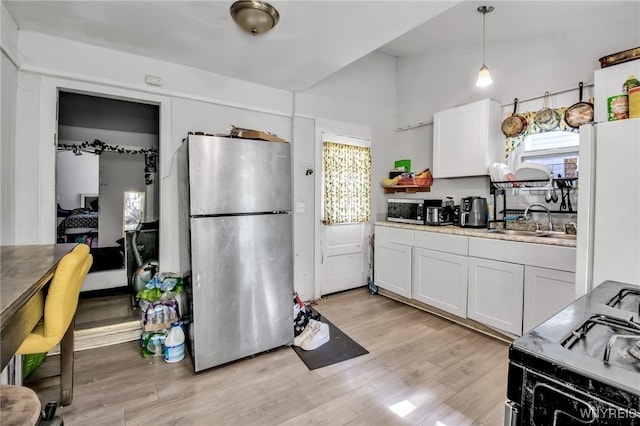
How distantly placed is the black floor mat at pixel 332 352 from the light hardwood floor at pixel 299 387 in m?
0.06

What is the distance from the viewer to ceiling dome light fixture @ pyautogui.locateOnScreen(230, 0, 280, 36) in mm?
1734

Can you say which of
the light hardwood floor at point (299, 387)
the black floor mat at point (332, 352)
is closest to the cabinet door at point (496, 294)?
the light hardwood floor at point (299, 387)

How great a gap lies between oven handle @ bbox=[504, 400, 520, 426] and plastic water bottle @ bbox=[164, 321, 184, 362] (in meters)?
2.25

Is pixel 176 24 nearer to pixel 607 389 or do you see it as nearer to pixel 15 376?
pixel 15 376

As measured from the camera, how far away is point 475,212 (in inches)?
120

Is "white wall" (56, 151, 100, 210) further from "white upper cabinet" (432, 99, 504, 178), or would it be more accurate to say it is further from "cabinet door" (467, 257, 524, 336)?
"cabinet door" (467, 257, 524, 336)

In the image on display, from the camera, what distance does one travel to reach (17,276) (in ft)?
3.72

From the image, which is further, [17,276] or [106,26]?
[106,26]

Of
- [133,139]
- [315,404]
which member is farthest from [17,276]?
[133,139]

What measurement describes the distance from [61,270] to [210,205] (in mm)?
935

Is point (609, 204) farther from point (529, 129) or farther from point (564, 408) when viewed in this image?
point (529, 129)

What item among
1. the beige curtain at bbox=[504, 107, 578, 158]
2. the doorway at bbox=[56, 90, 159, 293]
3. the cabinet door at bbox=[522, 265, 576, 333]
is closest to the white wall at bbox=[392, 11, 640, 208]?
the beige curtain at bbox=[504, 107, 578, 158]

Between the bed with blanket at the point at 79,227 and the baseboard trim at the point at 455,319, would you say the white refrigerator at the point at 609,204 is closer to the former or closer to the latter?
the baseboard trim at the point at 455,319

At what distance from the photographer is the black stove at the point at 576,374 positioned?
1.73ft
